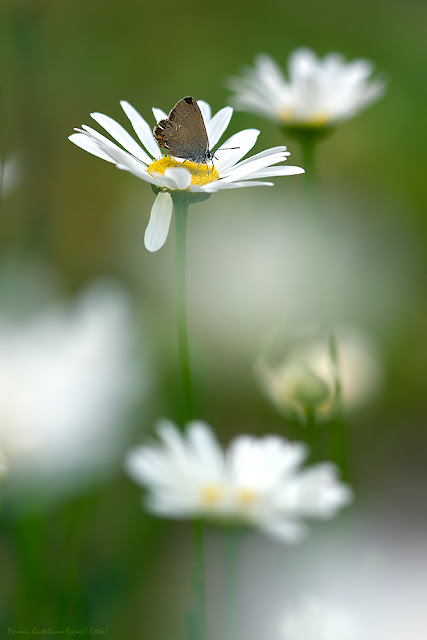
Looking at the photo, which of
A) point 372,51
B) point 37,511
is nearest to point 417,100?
point 372,51

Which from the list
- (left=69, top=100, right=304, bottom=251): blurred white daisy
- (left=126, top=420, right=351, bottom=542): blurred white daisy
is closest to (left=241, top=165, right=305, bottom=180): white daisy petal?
(left=69, top=100, right=304, bottom=251): blurred white daisy

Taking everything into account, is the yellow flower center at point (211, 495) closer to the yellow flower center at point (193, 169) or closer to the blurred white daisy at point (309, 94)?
the yellow flower center at point (193, 169)

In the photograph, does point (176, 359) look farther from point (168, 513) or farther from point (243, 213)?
point (243, 213)

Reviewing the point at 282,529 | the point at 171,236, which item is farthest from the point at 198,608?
the point at 171,236

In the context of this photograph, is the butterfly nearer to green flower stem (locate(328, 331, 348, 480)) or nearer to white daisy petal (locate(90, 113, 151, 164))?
white daisy petal (locate(90, 113, 151, 164))

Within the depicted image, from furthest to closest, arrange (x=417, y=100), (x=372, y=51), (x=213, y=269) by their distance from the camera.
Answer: (x=372, y=51) → (x=417, y=100) → (x=213, y=269)

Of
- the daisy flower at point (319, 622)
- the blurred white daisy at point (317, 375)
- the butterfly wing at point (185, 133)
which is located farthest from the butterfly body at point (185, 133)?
the daisy flower at point (319, 622)

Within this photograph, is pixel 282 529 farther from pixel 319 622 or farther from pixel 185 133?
pixel 185 133

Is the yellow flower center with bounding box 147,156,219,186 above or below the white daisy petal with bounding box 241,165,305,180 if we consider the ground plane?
above
